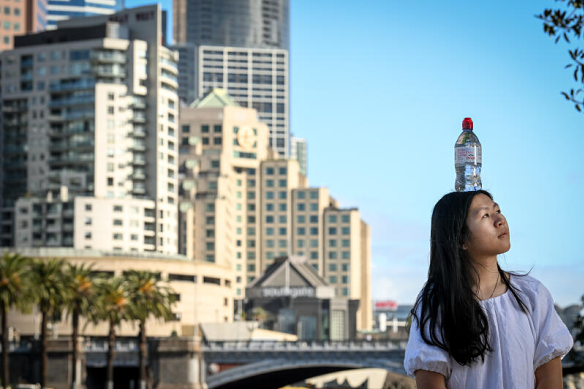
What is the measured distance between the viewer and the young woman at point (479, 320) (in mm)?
7801

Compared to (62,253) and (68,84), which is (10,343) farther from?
(68,84)

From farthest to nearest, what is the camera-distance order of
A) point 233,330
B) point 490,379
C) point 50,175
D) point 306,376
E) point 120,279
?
point 50,175 → point 233,330 → point 306,376 → point 120,279 → point 490,379

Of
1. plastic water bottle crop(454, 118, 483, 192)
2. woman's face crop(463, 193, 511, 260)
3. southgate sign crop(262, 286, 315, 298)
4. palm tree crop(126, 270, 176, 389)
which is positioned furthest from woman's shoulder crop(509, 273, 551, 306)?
southgate sign crop(262, 286, 315, 298)

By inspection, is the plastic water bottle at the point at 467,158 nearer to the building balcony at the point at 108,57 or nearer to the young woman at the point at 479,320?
the young woman at the point at 479,320

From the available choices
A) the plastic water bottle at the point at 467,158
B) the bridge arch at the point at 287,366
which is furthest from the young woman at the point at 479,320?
the bridge arch at the point at 287,366

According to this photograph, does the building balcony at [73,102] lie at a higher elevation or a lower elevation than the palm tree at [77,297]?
higher

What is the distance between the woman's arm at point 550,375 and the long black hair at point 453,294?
0.41m

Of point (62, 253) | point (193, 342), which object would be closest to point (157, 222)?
point (62, 253)

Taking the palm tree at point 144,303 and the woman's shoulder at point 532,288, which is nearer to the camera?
the woman's shoulder at point 532,288

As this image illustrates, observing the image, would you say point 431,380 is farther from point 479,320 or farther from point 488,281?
point 488,281

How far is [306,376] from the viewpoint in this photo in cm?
15100

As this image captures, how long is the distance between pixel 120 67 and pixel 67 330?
54.4 meters

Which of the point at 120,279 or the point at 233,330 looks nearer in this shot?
the point at 120,279

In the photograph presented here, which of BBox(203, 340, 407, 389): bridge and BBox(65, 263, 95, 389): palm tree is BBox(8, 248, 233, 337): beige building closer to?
BBox(203, 340, 407, 389): bridge
